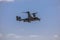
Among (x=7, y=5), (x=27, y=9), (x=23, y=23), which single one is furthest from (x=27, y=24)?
(x=7, y=5)

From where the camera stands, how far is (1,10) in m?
2.85

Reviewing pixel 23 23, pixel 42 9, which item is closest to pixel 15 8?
pixel 23 23

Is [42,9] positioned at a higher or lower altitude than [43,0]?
lower

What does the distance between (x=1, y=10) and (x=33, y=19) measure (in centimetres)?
65

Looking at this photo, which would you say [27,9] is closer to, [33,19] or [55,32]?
[33,19]

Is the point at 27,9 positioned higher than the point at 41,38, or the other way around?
the point at 27,9

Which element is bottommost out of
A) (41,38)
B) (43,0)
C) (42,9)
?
(41,38)

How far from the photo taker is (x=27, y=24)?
2.81 metres

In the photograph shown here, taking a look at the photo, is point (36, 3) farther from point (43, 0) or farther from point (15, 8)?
point (15, 8)

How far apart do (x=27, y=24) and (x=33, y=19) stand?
0.50 feet

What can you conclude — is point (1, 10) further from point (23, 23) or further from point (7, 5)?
point (23, 23)

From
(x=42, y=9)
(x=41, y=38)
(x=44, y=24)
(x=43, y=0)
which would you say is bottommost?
(x=41, y=38)

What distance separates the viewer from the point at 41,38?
2762mm

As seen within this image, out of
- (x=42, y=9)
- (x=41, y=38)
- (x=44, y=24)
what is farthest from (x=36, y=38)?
(x=42, y=9)
